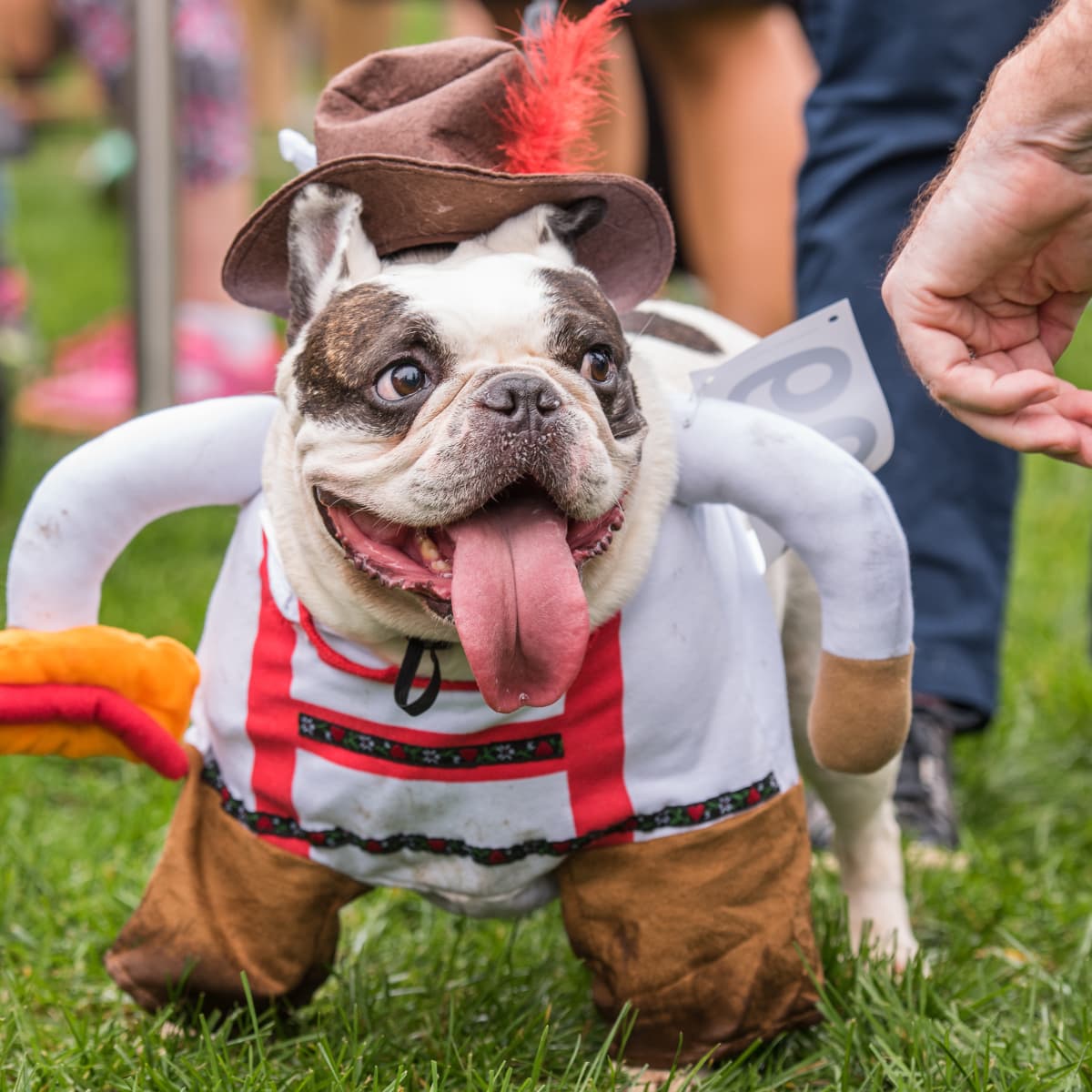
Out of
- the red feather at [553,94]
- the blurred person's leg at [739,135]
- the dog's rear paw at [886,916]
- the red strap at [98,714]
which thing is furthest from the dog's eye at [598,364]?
the blurred person's leg at [739,135]

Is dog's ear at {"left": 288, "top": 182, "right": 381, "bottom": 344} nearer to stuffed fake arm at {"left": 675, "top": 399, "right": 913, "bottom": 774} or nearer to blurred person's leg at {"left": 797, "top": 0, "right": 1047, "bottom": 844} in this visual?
stuffed fake arm at {"left": 675, "top": 399, "right": 913, "bottom": 774}

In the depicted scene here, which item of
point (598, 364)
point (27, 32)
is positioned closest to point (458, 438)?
point (598, 364)

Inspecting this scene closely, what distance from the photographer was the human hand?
166 cm

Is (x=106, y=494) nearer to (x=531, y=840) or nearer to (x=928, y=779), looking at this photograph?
(x=531, y=840)

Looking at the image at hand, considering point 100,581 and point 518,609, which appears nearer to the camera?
point 518,609

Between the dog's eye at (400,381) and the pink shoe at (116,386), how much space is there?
129 inches

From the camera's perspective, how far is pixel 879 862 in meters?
2.37

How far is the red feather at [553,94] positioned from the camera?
1862mm

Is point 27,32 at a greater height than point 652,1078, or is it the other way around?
point 652,1078

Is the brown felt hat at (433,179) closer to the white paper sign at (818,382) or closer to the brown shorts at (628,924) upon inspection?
the white paper sign at (818,382)

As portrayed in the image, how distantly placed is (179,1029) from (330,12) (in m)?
7.82

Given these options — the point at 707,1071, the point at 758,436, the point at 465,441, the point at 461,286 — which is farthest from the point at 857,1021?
the point at 461,286

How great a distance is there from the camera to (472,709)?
1.83 m

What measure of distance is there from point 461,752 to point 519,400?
1.43 ft
